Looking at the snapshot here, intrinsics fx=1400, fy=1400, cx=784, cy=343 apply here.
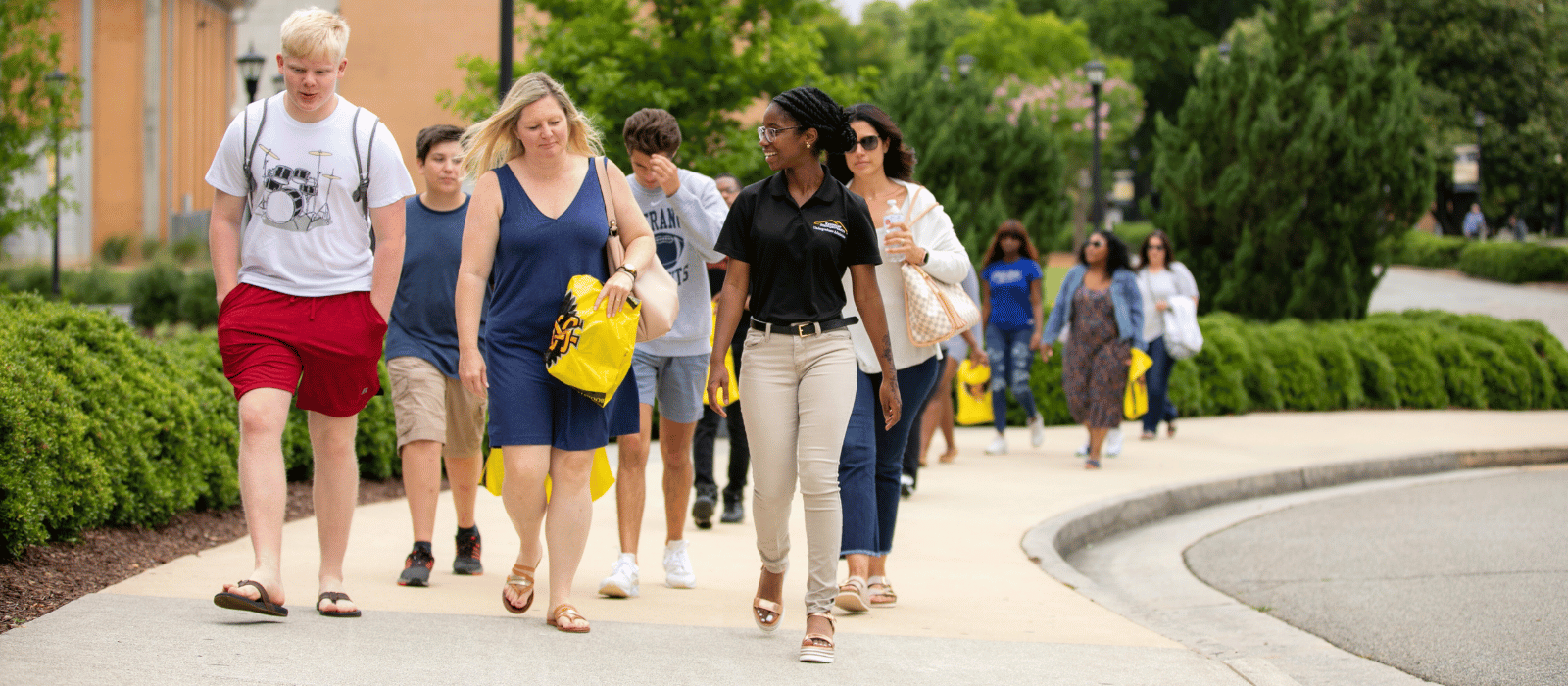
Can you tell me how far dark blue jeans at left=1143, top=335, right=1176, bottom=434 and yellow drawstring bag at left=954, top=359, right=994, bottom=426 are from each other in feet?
8.24

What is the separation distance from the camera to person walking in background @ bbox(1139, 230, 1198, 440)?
11977mm

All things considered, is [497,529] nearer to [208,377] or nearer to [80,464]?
[208,377]

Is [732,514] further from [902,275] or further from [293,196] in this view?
[293,196]

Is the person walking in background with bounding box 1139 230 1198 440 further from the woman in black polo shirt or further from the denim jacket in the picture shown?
the woman in black polo shirt

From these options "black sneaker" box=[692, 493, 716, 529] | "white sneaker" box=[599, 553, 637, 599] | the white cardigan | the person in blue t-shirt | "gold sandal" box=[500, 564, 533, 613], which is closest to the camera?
"gold sandal" box=[500, 564, 533, 613]

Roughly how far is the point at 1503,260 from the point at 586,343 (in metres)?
39.9

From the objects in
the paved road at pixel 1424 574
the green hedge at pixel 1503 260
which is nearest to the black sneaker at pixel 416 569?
the paved road at pixel 1424 574

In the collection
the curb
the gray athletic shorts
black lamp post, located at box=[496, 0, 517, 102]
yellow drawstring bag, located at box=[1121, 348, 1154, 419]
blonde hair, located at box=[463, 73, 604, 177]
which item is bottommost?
the curb

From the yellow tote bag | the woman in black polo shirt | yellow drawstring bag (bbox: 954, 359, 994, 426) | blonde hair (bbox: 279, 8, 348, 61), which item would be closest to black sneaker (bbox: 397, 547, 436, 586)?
the yellow tote bag

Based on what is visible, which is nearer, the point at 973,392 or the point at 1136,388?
the point at 973,392

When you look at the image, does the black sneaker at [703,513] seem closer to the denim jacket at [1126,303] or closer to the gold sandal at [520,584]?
the gold sandal at [520,584]

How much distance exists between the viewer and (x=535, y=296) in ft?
15.0

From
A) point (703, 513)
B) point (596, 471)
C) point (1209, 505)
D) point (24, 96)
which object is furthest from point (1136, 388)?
point (24, 96)

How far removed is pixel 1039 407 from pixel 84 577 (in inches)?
389
